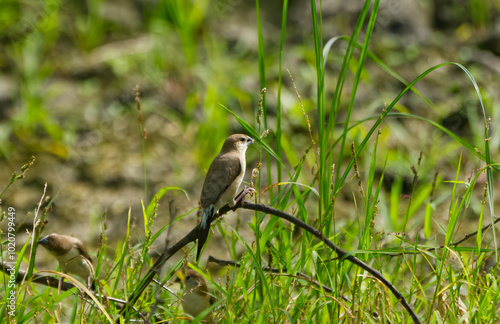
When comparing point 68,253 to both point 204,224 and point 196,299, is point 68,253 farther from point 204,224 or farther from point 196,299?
point 204,224

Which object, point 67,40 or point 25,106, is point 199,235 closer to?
point 25,106

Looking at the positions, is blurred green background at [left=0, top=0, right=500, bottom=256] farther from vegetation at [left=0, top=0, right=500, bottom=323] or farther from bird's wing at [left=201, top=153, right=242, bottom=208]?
bird's wing at [left=201, top=153, right=242, bottom=208]

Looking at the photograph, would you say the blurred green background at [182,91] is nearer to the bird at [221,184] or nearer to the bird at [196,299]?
the bird at [196,299]

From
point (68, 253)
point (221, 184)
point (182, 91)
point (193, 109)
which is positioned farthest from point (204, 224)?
point (182, 91)

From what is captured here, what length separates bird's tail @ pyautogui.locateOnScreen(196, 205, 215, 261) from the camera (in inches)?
84.7

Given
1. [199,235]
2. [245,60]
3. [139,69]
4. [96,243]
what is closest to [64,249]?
[199,235]

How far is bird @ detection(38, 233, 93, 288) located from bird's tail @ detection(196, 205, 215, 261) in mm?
654

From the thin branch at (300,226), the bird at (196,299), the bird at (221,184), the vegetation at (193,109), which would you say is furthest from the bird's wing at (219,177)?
the vegetation at (193,109)

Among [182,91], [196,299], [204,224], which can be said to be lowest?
[196,299]

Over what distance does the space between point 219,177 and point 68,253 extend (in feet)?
2.77

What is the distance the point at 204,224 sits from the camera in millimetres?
2191

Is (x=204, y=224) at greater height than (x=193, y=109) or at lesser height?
greater

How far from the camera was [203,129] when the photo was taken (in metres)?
5.44

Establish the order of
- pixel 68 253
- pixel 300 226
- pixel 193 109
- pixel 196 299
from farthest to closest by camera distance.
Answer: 1. pixel 193 109
2. pixel 196 299
3. pixel 68 253
4. pixel 300 226
